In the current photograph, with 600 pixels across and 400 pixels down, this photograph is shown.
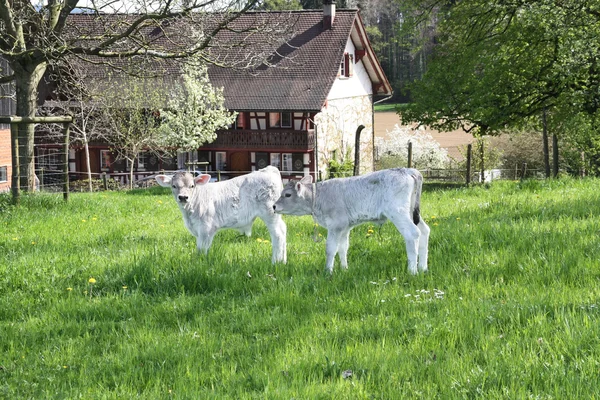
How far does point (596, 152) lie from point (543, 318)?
94.9 ft

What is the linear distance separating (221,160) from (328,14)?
11.6 meters

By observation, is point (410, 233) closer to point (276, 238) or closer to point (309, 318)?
point (309, 318)

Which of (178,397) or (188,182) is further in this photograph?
(188,182)

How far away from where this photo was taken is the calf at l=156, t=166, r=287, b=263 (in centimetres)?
934

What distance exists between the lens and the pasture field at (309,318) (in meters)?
5.19

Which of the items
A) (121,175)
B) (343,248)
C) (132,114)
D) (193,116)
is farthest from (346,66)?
(343,248)

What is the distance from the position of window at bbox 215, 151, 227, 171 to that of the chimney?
10481 mm

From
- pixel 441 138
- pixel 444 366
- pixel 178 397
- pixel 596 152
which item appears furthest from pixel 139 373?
pixel 441 138

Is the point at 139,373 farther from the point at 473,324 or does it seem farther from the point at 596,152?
the point at 596,152

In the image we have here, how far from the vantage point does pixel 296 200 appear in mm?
8438

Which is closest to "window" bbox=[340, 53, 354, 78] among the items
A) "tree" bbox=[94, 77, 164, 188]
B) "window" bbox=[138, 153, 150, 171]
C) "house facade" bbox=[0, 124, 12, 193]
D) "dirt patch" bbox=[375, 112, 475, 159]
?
"tree" bbox=[94, 77, 164, 188]

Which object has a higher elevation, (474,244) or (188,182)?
(188,182)

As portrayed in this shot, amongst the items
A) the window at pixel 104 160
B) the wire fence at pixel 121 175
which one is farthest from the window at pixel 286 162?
the window at pixel 104 160

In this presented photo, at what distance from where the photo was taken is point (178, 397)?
5031 millimetres
